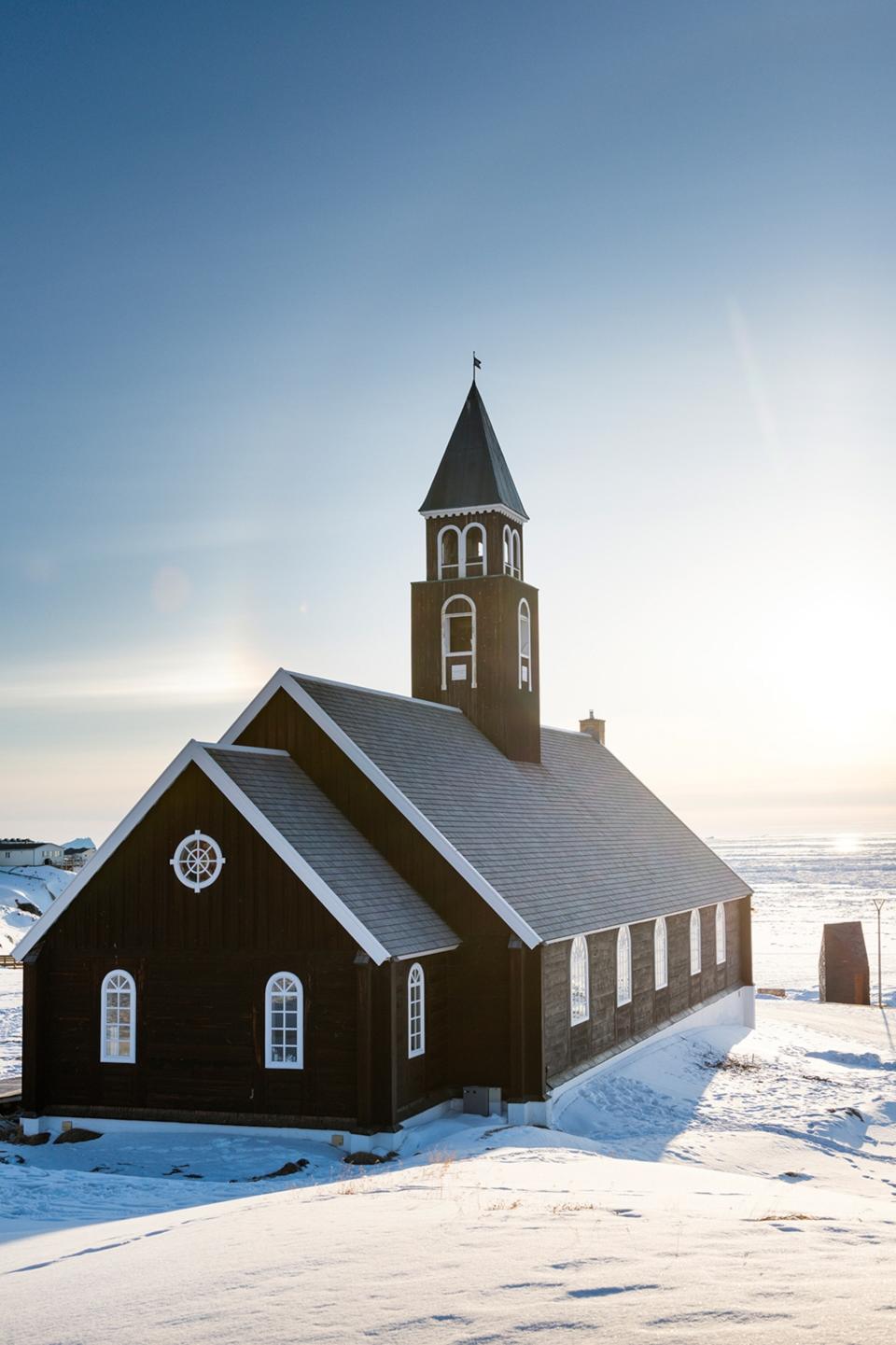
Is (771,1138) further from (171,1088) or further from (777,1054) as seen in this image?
(171,1088)

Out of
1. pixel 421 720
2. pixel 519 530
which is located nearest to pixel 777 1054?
pixel 421 720

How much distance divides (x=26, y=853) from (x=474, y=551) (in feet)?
296

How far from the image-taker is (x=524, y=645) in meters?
34.2

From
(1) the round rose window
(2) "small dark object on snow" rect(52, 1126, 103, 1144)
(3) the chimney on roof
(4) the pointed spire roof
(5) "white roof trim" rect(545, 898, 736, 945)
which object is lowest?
(2) "small dark object on snow" rect(52, 1126, 103, 1144)

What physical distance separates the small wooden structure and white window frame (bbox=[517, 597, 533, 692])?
26278mm

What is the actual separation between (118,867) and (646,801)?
77.1ft

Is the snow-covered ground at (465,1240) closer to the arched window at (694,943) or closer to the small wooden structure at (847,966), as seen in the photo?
the arched window at (694,943)

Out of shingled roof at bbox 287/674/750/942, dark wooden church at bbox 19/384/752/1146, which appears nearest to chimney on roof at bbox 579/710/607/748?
shingled roof at bbox 287/674/750/942

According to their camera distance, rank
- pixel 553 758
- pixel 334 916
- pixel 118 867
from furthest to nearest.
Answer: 1. pixel 553 758
2. pixel 118 867
3. pixel 334 916

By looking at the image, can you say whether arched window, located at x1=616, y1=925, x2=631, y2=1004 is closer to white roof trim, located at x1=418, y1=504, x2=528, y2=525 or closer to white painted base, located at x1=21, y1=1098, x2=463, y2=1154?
white painted base, located at x1=21, y1=1098, x2=463, y2=1154

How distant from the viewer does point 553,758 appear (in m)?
37.0

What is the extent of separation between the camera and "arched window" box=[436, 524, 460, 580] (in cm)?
3359

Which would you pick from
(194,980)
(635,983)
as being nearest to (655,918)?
(635,983)

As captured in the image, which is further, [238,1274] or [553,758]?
[553,758]
